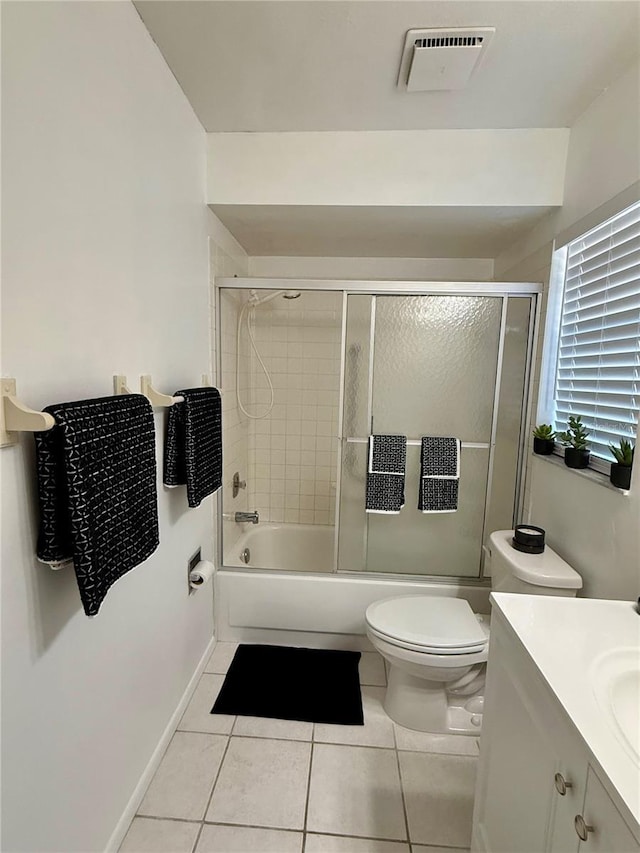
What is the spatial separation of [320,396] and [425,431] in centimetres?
99

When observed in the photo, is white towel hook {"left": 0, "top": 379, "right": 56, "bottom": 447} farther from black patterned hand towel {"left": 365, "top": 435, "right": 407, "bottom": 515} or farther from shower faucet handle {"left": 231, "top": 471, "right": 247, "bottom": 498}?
shower faucet handle {"left": 231, "top": 471, "right": 247, "bottom": 498}

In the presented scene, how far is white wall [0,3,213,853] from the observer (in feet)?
2.72

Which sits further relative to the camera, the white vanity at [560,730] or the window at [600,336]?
the window at [600,336]

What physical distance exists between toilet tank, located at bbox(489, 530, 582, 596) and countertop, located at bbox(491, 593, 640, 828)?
0.38 metres

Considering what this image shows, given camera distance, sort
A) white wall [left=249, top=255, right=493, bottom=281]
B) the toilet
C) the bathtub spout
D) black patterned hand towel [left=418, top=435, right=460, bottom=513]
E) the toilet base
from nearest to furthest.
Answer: the toilet
the toilet base
black patterned hand towel [left=418, top=435, right=460, bottom=513]
the bathtub spout
white wall [left=249, top=255, right=493, bottom=281]

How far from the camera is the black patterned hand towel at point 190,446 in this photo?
1.52m

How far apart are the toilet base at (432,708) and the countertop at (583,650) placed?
86 cm

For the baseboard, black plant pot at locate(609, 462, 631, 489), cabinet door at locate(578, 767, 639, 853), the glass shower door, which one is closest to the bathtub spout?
the glass shower door

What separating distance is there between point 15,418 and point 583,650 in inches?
49.4

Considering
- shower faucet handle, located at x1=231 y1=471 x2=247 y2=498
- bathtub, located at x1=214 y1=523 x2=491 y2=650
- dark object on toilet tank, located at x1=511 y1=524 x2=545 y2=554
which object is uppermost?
dark object on toilet tank, located at x1=511 y1=524 x2=545 y2=554

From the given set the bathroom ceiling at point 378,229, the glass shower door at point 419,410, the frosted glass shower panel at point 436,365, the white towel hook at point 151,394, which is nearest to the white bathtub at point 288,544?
the glass shower door at point 419,410

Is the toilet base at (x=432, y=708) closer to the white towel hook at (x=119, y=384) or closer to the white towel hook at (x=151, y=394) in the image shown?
the white towel hook at (x=151, y=394)

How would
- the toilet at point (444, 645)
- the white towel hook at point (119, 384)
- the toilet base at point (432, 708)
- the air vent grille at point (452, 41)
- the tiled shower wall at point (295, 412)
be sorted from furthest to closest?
the tiled shower wall at point (295, 412)
the toilet base at point (432, 708)
the toilet at point (444, 645)
the air vent grille at point (452, 41)
the white towel hook at point (119, 384)

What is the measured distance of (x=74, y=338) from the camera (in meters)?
1.00
